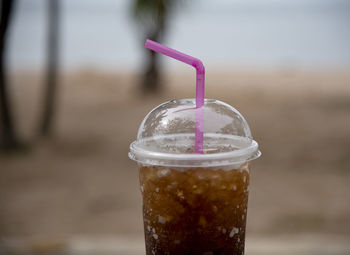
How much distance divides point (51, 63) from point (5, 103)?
6.36 ft

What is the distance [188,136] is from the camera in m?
1.26

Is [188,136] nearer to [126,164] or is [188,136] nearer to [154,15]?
[126,164]

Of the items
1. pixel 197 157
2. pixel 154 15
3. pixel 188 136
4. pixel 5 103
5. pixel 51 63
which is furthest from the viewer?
pixel 154 15

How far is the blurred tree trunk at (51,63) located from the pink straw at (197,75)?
7.27m

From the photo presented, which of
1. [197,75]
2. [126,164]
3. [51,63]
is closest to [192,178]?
[197,75]

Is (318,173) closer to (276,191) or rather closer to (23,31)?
(276,191)

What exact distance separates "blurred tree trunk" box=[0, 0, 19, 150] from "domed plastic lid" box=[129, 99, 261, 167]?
4.48m

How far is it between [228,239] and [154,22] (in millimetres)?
9478

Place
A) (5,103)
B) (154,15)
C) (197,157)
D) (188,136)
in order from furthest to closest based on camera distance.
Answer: (154,15) < (5,103) < (188,136) < (197,157)

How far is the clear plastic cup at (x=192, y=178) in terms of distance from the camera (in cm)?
115

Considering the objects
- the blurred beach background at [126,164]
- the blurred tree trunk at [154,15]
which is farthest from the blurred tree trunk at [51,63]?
the blurred tree trunk at [154,15]

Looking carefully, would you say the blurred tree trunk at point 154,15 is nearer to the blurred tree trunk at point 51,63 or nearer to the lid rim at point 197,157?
Result: the blurred tree trunk at point 51,63

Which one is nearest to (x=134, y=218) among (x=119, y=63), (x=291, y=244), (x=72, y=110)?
(x=291, y=244)

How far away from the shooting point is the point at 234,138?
1.26m
